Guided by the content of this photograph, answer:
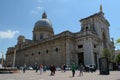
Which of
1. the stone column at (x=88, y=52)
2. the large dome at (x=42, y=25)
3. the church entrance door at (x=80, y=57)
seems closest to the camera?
the stone column at (x=88, y=52)

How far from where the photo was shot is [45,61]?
55312 millimetres

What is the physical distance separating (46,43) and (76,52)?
12.2 metres

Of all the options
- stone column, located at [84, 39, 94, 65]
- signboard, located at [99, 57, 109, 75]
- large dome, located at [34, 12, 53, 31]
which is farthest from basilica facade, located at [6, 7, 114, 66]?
signboard, located at [99, 57, 109, 75]

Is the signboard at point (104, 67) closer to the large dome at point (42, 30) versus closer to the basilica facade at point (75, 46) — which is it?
the basilica facade at point (75, 46)

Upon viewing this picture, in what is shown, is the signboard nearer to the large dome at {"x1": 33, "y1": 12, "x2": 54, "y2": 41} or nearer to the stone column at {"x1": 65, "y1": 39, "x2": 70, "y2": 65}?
the stone column at {"x1": 65, "y1": 39, "x2": 70, "y2": 65}

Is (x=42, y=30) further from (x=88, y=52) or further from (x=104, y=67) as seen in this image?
(x=104, y=67)

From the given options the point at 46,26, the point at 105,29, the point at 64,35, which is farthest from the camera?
the point at 46,26

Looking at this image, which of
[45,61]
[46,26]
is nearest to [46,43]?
[45,61]

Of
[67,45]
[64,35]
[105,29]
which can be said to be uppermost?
[105,29]

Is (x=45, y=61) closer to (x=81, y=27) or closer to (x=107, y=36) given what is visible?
(x=81, y=27)

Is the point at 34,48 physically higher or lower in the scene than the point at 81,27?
lower

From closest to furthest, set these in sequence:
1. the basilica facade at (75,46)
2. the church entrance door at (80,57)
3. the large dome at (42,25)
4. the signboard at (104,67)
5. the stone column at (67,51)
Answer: the signboard at (104,67) → the stone column at (67,51) → the basilica facade at (75,46) → the church entrance door at (80,57) → the large dome at (42,25)

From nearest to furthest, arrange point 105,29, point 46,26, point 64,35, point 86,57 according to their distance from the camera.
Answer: point 86,57
point 64,35
point 105,29
point 46,26

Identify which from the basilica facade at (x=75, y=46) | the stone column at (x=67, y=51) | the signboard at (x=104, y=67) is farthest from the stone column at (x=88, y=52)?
the signboard at (x=104, y=67)
